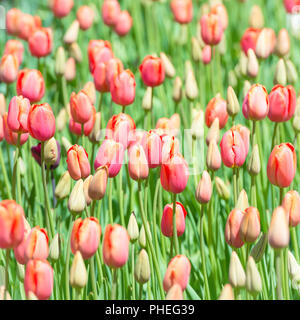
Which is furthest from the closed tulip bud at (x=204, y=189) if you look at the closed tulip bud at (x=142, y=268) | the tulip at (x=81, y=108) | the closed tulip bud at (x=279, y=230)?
the tulip at (x=81, y=108)

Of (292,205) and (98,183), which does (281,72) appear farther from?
(98,183)

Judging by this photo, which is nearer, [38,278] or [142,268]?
[38,278]

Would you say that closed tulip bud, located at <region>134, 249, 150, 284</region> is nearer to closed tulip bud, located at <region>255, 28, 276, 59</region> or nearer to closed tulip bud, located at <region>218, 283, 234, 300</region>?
closed tulip bud, located at <region>218, 283, 234, 300</region>

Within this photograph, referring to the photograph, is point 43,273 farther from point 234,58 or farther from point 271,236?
point 234,58

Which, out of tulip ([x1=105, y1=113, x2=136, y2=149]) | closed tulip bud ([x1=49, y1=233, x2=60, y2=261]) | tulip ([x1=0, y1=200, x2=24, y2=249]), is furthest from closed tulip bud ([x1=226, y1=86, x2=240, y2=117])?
tulip ([x1=0, y1=200, x2=24, y2=249])

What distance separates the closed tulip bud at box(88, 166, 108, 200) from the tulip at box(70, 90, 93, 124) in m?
0.41

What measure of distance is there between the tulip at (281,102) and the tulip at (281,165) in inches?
→ 11.6

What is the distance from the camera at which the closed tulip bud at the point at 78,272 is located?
1332 millimetres

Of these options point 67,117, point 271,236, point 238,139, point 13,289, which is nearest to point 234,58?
point 67,117

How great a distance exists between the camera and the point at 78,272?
53.2 inches

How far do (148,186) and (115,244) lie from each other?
0.84 metres

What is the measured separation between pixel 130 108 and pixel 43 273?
159 cm

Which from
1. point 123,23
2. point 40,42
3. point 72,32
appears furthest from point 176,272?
point 123,23
